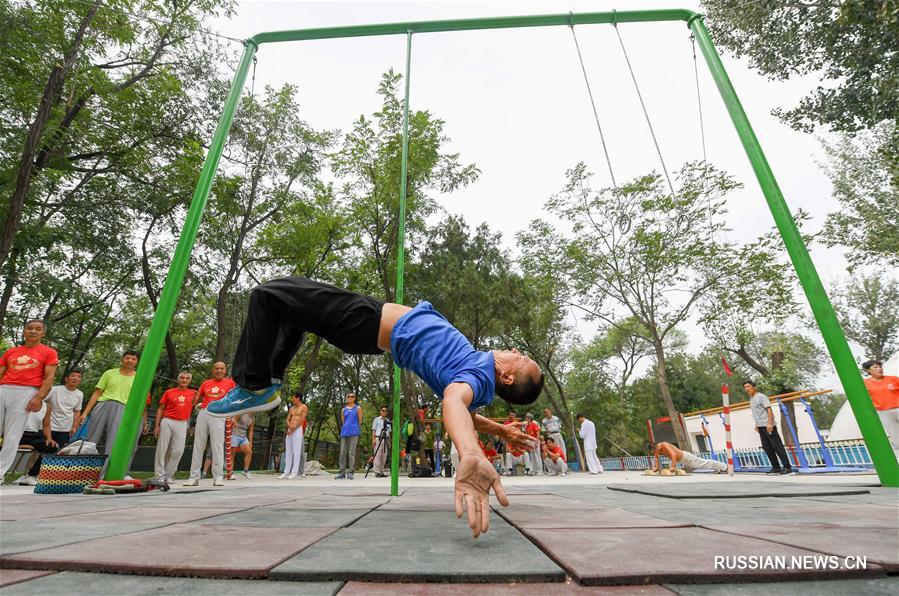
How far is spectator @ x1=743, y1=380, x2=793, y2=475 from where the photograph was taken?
30.1ft

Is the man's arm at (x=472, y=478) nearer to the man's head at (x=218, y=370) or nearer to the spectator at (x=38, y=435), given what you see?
the man's head at (x=218, y=370)

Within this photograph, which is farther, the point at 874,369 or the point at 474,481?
the point at 874,369

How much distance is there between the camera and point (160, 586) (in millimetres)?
1086

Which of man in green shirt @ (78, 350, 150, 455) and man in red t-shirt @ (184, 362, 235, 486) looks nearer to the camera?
man in green shirt @ (78, 350, 150, 455)

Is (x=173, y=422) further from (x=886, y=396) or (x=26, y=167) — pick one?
(x=886, y=396)

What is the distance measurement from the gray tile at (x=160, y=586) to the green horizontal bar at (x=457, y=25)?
5.46 m

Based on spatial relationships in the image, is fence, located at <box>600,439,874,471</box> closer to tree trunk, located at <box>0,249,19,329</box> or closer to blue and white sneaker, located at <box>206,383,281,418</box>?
blue and white sneaker, located at <box>206,383,281,418</box>

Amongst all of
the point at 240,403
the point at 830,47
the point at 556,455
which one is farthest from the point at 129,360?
the point at 830,47

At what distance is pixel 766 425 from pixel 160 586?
35.7ft

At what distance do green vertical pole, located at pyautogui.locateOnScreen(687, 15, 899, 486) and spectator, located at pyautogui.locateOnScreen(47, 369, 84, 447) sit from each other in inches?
373

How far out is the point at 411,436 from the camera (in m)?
12.9

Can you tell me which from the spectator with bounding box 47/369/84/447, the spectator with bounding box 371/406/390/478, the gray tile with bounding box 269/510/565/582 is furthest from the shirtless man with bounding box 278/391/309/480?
the gray tile with bounding box 269/510/565/582

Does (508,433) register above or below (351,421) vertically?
below

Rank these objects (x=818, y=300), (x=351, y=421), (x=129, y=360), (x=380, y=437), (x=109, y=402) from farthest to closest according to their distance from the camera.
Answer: (x=380, y=437), (x=351, y=421), (x=129, y=360), (x=109, y=402), (x=818, y=300)
